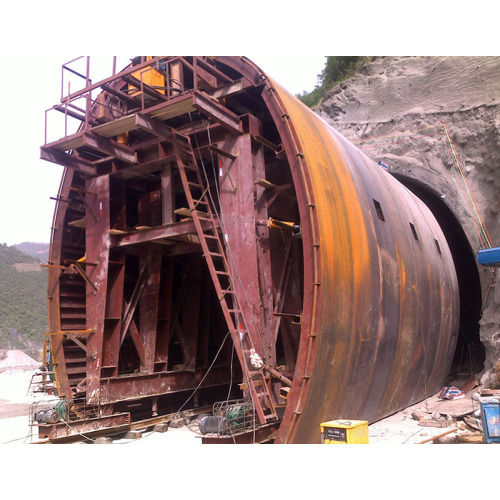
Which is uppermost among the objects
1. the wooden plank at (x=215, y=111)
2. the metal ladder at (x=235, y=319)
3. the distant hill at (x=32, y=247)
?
the distant hill at (x=32, y=247)

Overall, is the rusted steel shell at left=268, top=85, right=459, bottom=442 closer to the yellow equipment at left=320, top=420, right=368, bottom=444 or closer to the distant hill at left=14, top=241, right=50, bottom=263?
the yellow equipment at left=320, top=420, right=368, bottom=444

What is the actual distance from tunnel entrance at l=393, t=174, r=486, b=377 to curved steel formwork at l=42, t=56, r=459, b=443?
6540 mm

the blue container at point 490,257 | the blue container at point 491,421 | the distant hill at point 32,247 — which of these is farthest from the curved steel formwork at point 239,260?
the distant hill at point 32,247

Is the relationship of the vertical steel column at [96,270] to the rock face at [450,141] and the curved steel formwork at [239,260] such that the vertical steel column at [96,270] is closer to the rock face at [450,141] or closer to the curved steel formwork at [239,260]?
the curved steel formwork at [239,260]

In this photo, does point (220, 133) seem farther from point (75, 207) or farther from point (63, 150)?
point (75, 207)

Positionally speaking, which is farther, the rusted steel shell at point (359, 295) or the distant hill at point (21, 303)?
the distant hill at point (21, 303)

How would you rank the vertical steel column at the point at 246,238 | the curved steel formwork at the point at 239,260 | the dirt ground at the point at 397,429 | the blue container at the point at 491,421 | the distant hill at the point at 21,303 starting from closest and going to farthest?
the curved steel formwork at the point at 239,260
the blue container at the point at 491,421
the vertical steel column at the point at 246,238
the dirt ground at the point at 397,429
the distant hill at the point at 21,303

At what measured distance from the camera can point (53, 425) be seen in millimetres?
8812

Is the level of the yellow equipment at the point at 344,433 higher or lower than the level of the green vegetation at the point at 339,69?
lower

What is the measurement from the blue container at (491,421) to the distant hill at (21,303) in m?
50.3

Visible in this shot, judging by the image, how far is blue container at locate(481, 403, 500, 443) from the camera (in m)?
8.16

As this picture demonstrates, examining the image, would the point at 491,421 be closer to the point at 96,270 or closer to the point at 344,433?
the point at 344,433

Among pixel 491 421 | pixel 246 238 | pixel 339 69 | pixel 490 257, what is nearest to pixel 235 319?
→ pixel 246 238

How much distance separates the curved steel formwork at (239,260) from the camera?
314 inches
